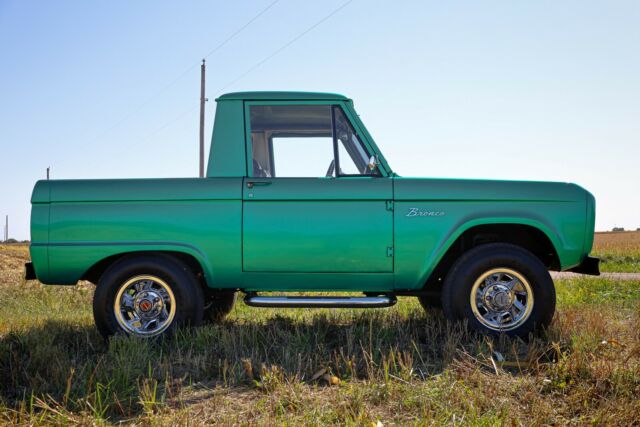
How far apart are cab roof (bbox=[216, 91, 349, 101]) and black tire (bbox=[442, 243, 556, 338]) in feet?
6.24

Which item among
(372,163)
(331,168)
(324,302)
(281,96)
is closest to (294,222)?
(331,168)

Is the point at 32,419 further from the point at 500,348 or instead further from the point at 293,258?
the point at 500,348

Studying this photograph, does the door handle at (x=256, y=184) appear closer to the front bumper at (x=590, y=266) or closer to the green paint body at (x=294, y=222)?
the green paint body at (x=294, y=222)

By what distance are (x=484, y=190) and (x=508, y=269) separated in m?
0.72

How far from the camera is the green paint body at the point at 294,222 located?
15.6ft

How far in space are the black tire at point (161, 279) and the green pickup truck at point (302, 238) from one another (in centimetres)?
1

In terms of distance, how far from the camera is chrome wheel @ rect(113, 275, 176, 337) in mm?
4805

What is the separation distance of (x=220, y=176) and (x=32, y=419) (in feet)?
8.18

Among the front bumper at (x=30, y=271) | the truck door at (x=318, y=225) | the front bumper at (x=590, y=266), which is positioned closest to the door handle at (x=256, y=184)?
the truck door at (x=318, y=225)

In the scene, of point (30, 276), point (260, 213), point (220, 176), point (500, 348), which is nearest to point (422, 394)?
point (500, 348)

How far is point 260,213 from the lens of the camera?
4758 millimetres

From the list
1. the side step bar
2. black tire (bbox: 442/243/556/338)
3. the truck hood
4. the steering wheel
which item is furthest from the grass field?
the steering wheel

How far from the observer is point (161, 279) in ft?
15.8

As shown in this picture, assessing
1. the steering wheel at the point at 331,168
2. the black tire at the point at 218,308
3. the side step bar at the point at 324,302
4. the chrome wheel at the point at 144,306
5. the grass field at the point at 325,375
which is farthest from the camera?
the black tire at the point at 218,308
